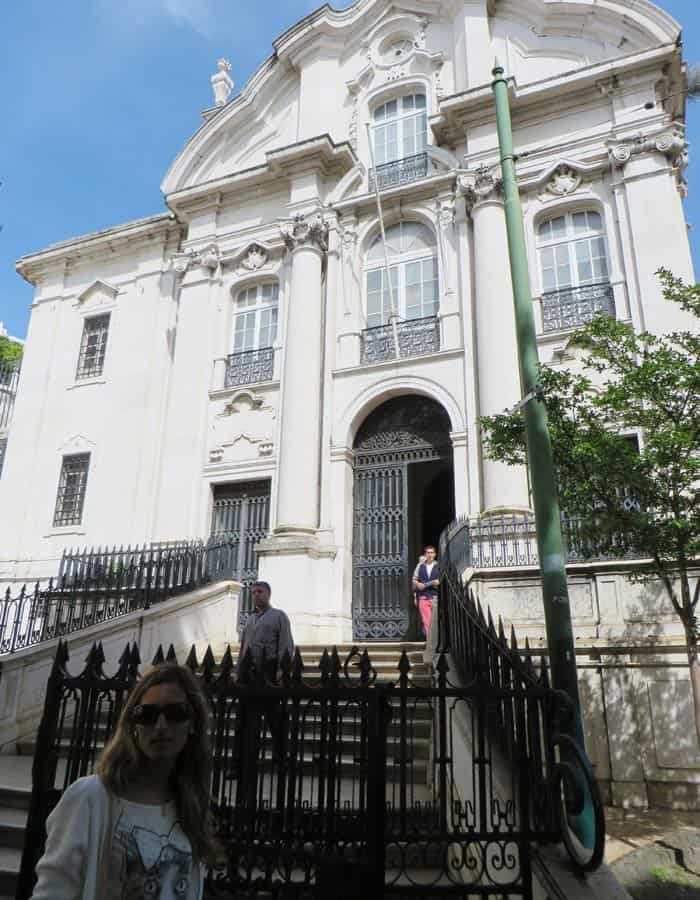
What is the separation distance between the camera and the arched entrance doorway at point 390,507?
1244 cm

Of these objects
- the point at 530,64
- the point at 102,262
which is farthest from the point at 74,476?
the point at 530,64

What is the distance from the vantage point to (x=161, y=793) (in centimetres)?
200

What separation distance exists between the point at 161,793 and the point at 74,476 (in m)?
16.3

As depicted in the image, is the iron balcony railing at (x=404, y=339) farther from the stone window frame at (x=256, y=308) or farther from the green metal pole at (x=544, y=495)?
the green metal pole at (x=544, y=495)

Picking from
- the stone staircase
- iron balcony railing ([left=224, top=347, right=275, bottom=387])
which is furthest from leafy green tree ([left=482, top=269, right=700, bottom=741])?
iron balcony railing ([left=224, top=347, right=275, bottom=387])

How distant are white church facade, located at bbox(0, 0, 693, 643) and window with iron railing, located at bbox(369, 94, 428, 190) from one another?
6cm

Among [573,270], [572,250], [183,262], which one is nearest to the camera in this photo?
[573,270]

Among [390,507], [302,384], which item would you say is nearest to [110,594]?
[390,507]

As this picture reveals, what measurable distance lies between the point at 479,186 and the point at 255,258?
18.3ft

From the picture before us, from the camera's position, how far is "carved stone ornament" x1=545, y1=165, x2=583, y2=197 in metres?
13.4

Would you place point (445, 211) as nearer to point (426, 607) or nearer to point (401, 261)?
point (401, 261)

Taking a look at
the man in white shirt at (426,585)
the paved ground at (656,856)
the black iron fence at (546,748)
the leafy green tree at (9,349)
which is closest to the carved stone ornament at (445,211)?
the man in white shirt at (426,585)

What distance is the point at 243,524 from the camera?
14.2m

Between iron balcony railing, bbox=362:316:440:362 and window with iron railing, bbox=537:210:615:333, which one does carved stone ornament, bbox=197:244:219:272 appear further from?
window with iron railing, bbox=537:210:615:333
